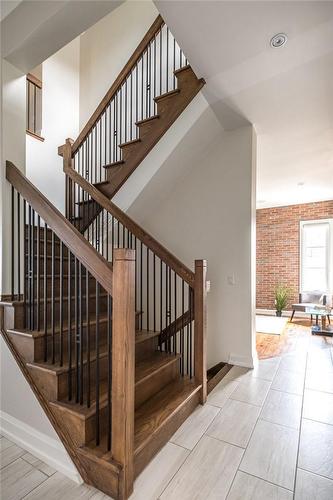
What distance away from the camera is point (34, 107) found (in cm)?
381

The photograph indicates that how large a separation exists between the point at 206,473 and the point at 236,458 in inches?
8.7

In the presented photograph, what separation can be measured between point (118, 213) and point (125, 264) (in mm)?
1321

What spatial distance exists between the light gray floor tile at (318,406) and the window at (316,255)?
14.0ft

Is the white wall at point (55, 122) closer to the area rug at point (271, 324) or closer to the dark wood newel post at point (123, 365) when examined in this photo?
the dark wood newel post at point (123, 365)

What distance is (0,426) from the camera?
1.76m

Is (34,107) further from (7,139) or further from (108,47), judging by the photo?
(7,139)

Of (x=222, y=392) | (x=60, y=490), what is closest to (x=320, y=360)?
(x=222, y=392)

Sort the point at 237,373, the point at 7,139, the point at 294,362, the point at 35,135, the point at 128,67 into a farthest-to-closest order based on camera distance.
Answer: the point at 35,135
the point at 294,362
the point at 128,67
the point at 237,373
the point at 7,139

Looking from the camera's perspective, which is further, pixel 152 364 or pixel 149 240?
pixel 149 240

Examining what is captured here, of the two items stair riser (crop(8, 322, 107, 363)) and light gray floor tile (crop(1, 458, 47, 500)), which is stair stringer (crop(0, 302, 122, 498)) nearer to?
stair riser (crop(8, 322, 107, 363))

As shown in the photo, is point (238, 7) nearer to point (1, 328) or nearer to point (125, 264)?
point (125, 264)

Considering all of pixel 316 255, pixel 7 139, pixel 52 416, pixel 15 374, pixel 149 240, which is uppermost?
pixel 7 139

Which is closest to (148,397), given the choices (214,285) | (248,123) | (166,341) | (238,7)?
(166,341)

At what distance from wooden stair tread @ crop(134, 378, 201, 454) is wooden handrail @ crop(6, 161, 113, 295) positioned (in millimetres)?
892
